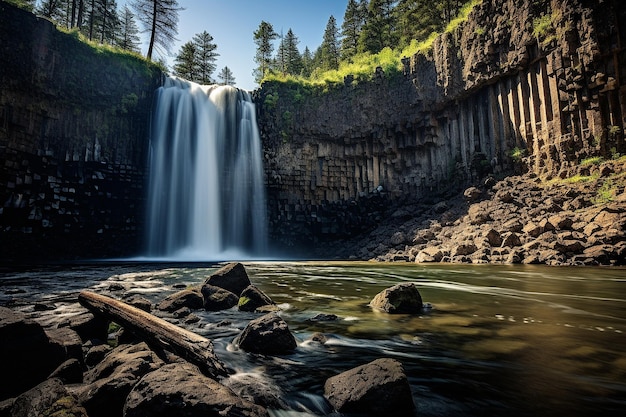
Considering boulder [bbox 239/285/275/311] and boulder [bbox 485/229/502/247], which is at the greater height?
boulder [bbox 485/229/502/247]

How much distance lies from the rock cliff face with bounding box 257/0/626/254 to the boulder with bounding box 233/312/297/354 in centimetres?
1914

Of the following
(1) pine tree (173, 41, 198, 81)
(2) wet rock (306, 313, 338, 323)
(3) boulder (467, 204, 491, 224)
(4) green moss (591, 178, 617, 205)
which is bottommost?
(2) wet rock (306, 313, 338, 323)

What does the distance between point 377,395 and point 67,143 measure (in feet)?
81.8

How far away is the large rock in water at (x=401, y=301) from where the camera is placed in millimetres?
5539

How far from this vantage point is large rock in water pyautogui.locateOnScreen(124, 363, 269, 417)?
6.63 feet

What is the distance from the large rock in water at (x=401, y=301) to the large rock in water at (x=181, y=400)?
12.6ft

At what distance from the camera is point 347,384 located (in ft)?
8.68

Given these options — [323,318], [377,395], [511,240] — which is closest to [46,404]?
[377,395]

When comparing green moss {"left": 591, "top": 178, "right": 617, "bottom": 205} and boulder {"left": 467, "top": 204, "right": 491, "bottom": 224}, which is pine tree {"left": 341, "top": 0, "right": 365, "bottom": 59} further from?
green moss {"left": 591, "top": 178, "right": 617, "bottom": 205}

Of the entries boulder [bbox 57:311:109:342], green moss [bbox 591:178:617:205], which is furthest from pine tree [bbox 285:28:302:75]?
boulder [bbox 57:311:109:342]

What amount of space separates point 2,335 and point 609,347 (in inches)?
233

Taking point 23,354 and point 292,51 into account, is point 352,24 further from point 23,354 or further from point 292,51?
point 23,354

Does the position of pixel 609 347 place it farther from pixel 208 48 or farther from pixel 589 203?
pixel 208 48

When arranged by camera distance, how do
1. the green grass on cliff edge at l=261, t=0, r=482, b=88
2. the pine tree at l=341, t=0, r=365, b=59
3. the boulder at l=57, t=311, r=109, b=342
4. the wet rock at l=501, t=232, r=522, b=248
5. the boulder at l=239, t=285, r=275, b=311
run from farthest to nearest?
the pine tree at l=341, t=0, r=365, b=59
the green grass on cliff edge at l=261, t=0, r=482, b=88
the wet rock at l=501, t=232, r=522, b=248
the boulder at l=239, t=285, r=275, b=311
the boulder at l=57, t=311, r=109, b=342
